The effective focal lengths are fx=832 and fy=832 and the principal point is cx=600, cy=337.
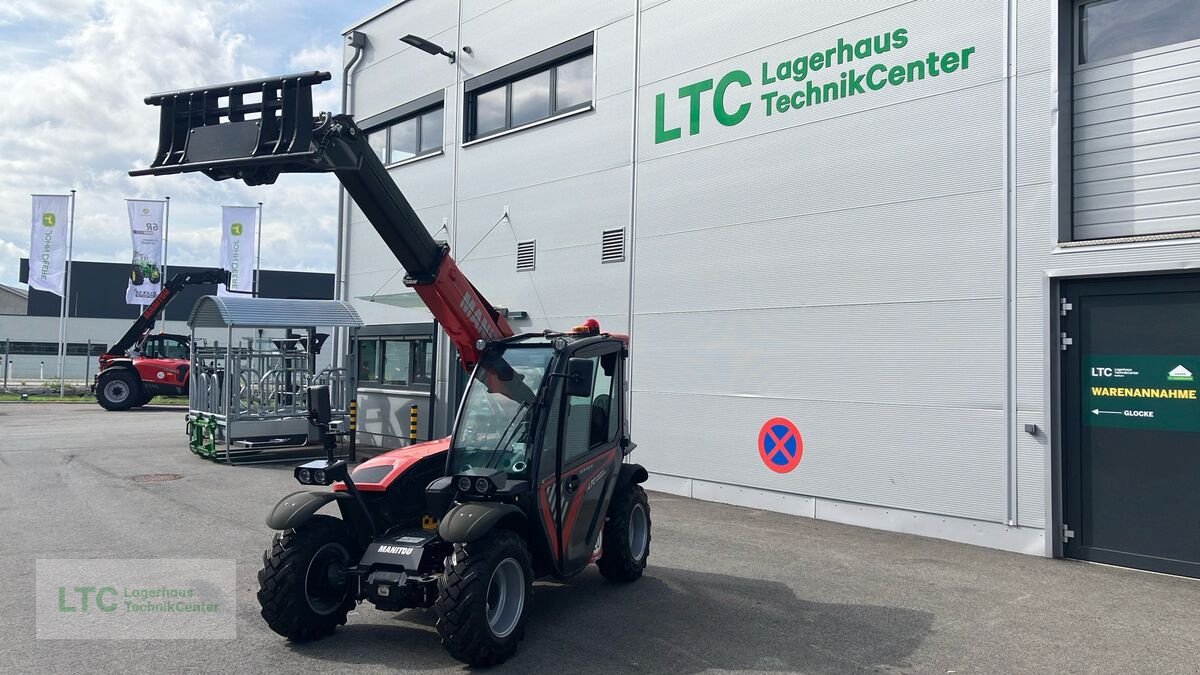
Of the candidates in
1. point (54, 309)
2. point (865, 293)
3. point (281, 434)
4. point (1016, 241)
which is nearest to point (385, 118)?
point (281, 434)

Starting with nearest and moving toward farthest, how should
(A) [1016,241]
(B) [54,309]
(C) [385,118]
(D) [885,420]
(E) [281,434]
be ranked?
(A) [1016,241] → (D) [885,420] → (E) [281,434] → (C) [385,118] → (B) [54,309]

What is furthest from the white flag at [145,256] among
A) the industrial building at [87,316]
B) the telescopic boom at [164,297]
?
the industrial building at [87,316]

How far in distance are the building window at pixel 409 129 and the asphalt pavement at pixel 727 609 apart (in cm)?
881

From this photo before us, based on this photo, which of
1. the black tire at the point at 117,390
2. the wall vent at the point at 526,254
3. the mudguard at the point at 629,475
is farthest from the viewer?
the black tire at the point at 117,390

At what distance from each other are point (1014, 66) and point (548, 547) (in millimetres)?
7027

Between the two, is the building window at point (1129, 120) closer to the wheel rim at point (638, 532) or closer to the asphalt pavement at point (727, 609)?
the asphalt pavement at point (727, 609)

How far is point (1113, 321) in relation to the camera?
321 inches

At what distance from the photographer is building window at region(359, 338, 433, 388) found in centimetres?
1648

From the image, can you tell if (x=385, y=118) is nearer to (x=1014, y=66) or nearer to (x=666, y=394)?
(x=666, y=394)

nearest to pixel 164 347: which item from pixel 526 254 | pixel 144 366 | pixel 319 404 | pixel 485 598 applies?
pixel 144 366

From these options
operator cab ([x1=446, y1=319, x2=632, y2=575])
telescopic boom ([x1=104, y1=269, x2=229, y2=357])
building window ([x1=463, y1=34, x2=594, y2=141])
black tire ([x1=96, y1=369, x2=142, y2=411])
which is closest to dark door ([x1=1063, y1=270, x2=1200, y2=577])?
operator cab ([x1=446, y1=319, x2=632, y2=575])

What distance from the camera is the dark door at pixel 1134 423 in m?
7.61

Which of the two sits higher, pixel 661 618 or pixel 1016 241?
pixel 1016 241

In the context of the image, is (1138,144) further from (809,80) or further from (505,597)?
(505,597)
